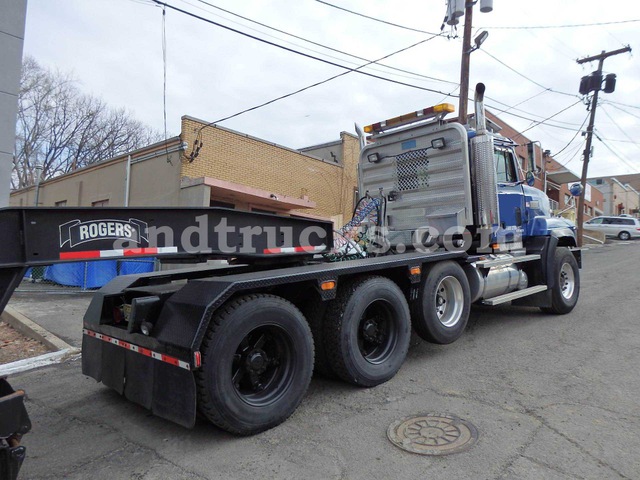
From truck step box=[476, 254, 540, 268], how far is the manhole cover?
3.12 meters

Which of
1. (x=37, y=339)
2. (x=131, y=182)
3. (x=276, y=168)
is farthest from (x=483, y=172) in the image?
(x=131, y=182)

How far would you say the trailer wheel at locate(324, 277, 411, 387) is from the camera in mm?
4281

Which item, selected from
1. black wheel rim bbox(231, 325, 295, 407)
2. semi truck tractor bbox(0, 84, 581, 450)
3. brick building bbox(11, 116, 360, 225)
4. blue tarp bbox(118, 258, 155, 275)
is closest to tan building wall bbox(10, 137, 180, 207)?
brick building bbox(11, 116, 360, 225)

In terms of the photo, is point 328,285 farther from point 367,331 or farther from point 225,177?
point 225,177

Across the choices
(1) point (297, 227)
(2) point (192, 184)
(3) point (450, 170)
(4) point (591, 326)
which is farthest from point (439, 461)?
(2) point (192, 184)

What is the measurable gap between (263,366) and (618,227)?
120 feet

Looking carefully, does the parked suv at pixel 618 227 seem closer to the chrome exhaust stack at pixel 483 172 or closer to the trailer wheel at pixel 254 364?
the chrome exhaust stack at pixel 483 172

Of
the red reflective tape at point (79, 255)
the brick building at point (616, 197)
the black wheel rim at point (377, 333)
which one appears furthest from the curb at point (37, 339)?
the brick building at point (616, 197)

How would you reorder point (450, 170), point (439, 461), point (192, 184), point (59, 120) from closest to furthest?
point (439, 461) < point (450, 170) < point (192, 184) < point (59, 120)

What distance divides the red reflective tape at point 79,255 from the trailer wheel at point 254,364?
96 centimetres

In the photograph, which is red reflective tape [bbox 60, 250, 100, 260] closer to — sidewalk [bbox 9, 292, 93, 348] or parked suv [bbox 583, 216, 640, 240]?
sidewalk [bbox 9, 292, 93, 348]

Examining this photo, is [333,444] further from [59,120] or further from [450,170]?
[59,120]

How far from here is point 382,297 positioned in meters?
4.70

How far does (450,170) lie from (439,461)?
4490 mm
